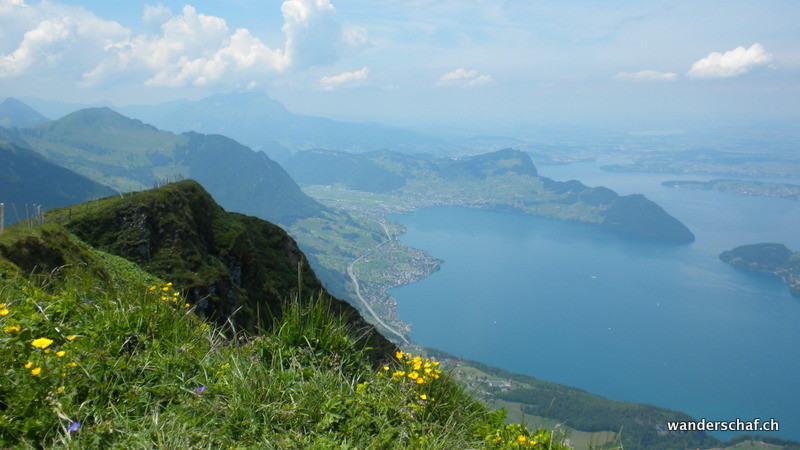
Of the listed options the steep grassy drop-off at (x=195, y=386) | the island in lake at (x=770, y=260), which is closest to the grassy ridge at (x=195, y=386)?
the steep grassy drop-off at (x=195, y=386)

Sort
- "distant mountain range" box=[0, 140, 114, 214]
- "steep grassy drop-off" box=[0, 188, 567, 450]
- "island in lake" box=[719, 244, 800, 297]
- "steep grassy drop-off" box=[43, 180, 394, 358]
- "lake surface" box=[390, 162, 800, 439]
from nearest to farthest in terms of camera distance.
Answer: "steep grassy drop-off" box=[0, 188, 567, 450] → "steep grassy drop-off" box=[43, 180, 394, 358] → "lake surface" box=[390, 162, 800, 439] → "island in lake" box=[719, 244, 800, 297] → "distant mountain range" box=[0, 140, 114, 214]

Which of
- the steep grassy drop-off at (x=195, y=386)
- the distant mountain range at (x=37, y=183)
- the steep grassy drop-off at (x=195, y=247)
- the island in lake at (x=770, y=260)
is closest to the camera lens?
the steep grassy drop-off at (x=195, y=386)

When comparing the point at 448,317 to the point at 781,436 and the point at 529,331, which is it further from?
the point at 781,436

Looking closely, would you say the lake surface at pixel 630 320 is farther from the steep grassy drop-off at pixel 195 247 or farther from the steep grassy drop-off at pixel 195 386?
the steep grassy drop-off at pixel 195 386

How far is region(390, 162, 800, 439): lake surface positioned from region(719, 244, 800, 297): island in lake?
297 centimetres

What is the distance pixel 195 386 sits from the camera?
416cm

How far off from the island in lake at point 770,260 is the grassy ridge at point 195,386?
536ft

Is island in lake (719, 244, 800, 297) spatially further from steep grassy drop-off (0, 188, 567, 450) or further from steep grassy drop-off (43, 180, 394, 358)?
steep grassy drop-off (0, 188, 567, 450)

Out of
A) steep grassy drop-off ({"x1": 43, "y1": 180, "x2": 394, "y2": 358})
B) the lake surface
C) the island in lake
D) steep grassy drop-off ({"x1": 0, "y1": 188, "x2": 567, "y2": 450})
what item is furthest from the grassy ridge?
the island in lake

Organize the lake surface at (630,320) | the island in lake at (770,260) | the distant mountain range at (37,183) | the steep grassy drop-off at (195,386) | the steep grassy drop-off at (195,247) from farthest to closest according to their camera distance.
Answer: the distant mountain range at (37,183), the island in lake at (770,260), the lake surface at (630,320), the steep grassy drop-off at (195,247), the steep grassy drop-off at (195,386)

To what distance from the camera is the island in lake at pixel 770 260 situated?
13125 cm

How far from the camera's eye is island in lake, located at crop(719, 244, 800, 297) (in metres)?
131

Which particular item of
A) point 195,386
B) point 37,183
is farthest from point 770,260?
point 37,183

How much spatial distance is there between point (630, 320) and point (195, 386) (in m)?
111
